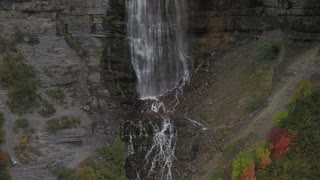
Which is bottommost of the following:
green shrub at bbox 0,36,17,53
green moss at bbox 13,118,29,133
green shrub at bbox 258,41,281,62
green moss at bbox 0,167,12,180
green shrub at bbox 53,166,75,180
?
green shrub at bbox 53,166,75,180

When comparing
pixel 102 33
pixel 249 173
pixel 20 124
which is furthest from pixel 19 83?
pixel 249 173

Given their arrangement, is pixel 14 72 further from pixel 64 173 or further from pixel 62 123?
pixel 64 173

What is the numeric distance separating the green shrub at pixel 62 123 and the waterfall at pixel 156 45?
5.92m

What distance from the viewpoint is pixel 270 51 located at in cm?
3084

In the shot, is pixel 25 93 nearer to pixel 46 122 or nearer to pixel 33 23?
pixel 46 122

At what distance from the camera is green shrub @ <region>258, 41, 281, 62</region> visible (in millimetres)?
30680

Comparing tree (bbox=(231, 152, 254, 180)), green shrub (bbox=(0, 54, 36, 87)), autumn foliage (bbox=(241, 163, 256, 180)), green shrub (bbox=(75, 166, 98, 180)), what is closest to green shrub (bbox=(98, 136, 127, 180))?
green shrub (bbox=(75, 166, 98, 180))

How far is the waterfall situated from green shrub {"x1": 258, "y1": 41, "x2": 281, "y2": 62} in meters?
5.42


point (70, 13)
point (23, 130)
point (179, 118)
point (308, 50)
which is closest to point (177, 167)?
point (179, 118)

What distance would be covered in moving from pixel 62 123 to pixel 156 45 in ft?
29.9

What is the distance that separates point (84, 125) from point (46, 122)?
2.13 metres

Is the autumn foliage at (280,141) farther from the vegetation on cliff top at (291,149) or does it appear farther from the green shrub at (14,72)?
the green shrub at (14,72)

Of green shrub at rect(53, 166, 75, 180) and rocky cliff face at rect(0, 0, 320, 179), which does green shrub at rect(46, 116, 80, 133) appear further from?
green shrub at rect(53, 166, 75, 180)

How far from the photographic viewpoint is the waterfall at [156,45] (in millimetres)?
33531
